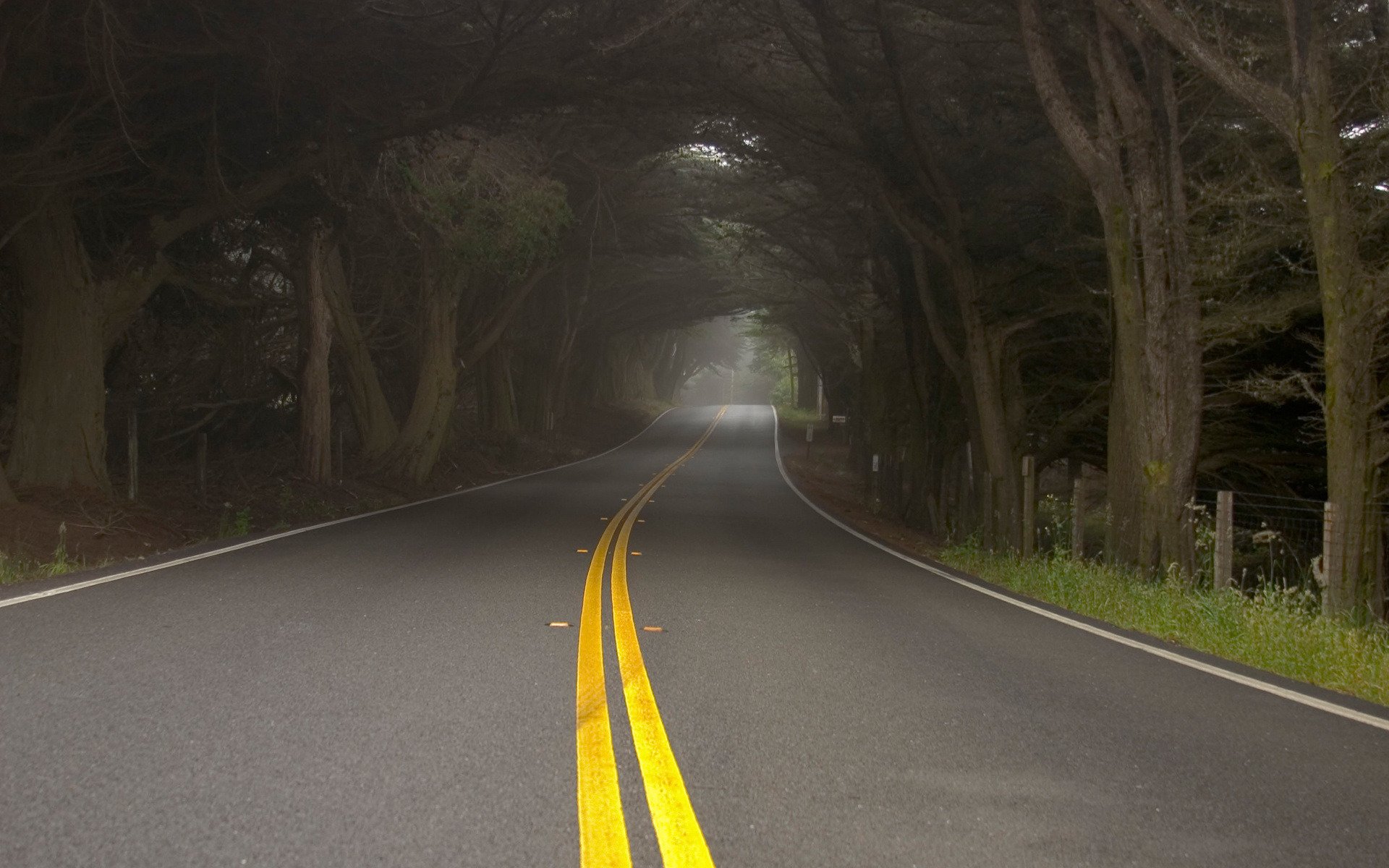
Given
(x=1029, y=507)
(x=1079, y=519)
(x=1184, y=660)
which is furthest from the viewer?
(x=1029, y=507)

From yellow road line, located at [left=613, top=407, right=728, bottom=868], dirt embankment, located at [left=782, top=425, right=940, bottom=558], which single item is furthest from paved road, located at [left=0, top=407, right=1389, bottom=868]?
dirt embankment, located at [left=782, top=425, right=940, bottom=558]

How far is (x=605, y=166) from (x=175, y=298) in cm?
913

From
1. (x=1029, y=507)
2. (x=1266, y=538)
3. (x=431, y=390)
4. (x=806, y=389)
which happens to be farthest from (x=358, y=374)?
(x=806, y=389)

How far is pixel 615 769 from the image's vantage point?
488 cm

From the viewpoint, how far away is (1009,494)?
19.2 m

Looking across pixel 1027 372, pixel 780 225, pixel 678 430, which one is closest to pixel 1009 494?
pixel 1027 372

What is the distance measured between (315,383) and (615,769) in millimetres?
19400

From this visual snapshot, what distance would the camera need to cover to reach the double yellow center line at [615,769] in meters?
3.99

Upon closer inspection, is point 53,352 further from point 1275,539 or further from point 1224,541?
point 1275,539

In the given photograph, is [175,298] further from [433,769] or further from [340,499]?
[433,769]

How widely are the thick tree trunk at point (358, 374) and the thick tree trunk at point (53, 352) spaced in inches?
331

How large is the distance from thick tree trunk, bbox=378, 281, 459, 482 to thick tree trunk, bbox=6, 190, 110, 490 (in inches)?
464

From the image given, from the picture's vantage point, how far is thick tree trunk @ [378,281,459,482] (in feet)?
89.7

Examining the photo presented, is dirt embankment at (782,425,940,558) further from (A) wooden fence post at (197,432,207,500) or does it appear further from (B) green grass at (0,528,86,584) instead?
(A) wooden fence post at (197,432,207,500)
